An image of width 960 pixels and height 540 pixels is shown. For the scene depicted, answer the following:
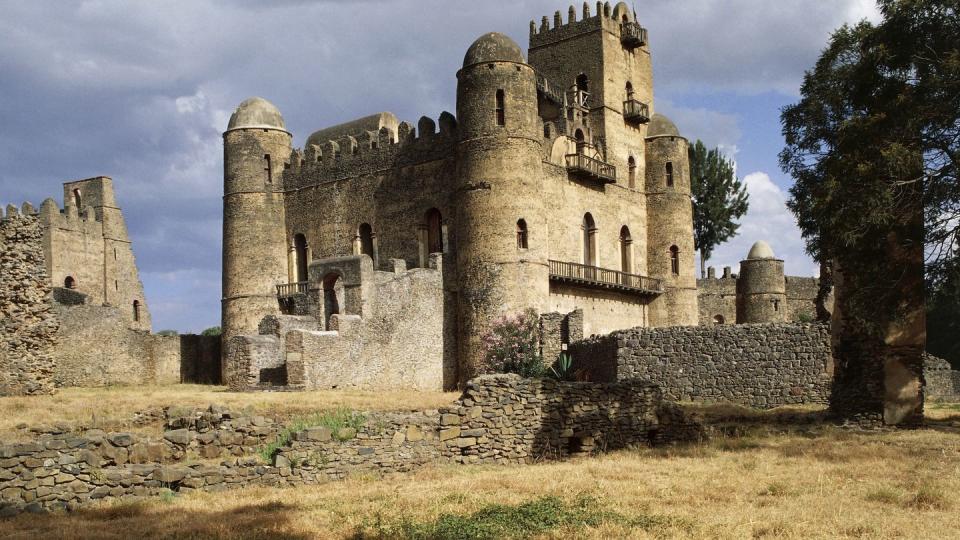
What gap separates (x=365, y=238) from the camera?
37.4 metres

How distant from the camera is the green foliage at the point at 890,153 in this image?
17.3 meters

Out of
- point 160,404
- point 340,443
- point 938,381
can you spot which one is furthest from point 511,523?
point 938,381

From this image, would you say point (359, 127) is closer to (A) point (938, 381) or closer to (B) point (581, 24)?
(B) point (581, 24)

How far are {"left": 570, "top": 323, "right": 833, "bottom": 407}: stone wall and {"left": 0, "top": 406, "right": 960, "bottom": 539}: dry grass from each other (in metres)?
6.67

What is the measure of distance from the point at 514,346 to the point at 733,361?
30.1 ft

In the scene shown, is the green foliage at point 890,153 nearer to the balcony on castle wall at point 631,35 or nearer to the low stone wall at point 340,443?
the low stone wall at point 340,443

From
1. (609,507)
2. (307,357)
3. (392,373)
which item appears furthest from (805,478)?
(392,373)

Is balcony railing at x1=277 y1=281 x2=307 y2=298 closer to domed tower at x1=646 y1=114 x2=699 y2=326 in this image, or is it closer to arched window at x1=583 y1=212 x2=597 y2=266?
arched window at x1=583 y1=212 x2=597 y2=266

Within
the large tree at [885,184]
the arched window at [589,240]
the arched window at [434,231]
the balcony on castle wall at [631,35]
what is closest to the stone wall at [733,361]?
the large tree at [885,184]

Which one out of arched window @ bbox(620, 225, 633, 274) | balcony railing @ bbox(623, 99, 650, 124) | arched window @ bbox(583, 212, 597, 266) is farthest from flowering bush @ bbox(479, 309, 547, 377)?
balcony railing @ bbox(623, 99, 650, 124)

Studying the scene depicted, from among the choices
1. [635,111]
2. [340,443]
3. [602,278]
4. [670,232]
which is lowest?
[340,443]

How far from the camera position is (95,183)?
48625 mm

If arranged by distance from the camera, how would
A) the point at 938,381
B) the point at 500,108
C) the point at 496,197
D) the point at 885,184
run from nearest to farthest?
1. the point at 885,184
2. the point at 938,381
3. the point at 496,197
4. the point at 500,108

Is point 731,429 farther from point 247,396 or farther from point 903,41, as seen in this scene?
point 247,396
